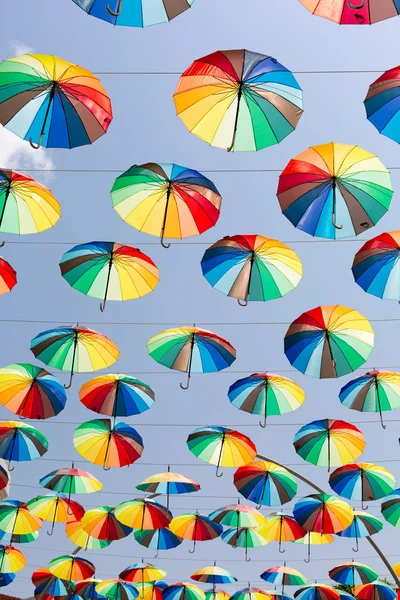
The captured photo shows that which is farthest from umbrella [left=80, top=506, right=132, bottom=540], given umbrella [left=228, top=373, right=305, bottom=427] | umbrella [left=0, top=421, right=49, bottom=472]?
umbrella [left=228, top=373, right=305, bottom=427]

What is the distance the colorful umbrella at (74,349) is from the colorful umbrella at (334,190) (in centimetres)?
423

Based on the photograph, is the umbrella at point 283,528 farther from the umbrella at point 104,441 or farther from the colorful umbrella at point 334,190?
the colorful umbrella at point 334,190

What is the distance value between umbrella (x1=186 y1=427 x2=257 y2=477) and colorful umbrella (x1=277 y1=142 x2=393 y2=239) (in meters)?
5.74

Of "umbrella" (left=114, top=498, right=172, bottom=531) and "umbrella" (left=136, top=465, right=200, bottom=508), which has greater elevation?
"umbrella" (left=136, top=465, right=200, bottom=508)

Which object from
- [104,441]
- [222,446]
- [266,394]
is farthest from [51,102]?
[222,446]

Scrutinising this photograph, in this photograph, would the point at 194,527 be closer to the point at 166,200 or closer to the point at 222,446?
the point at 222,446

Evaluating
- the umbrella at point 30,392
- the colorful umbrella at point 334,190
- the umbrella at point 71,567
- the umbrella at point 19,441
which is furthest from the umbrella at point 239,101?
the umbrella at point 71,567

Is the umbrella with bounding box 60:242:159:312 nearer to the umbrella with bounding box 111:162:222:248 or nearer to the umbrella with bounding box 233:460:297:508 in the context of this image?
the umbrella with bounding box 111:162:222:248

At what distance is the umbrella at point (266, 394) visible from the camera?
11.6 m

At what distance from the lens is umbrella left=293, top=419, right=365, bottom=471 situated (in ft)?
39.7

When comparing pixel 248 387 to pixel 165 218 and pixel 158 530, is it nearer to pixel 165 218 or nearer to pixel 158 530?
pixel 165 218

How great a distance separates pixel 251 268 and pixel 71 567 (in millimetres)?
12051

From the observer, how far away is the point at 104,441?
1277cm

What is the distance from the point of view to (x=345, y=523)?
14.1m
